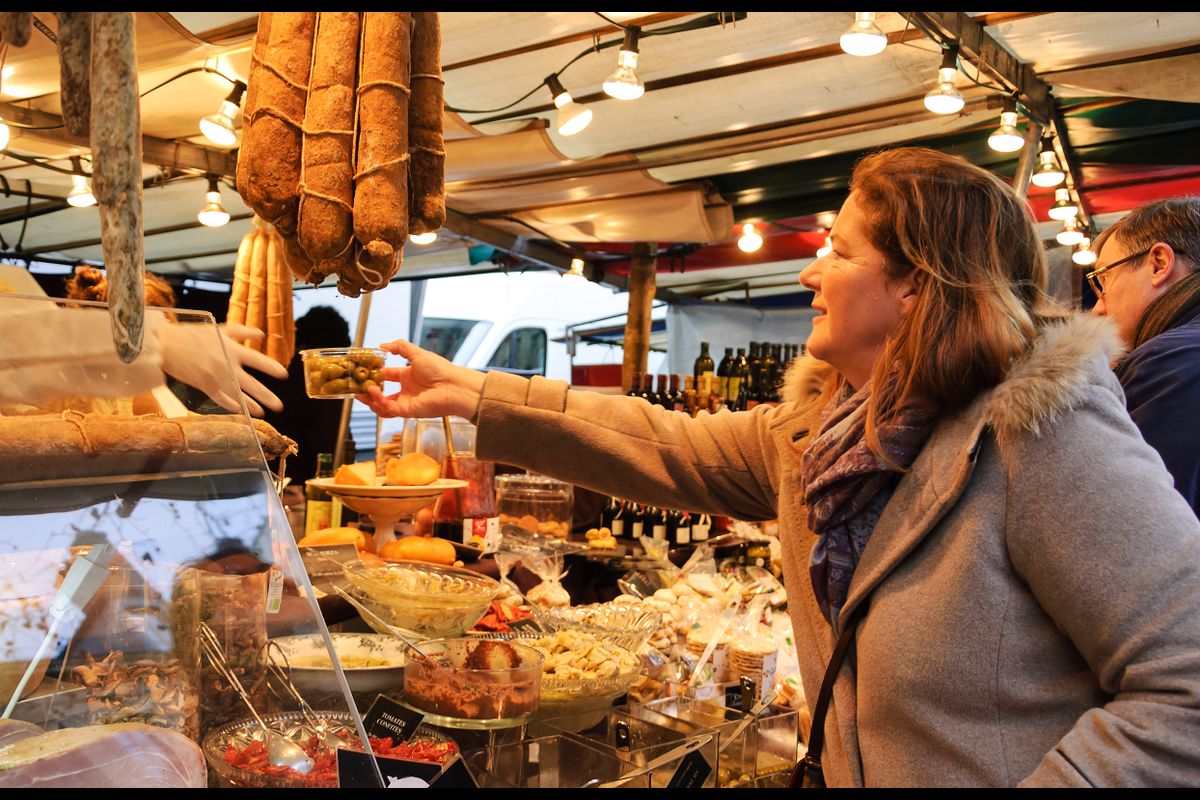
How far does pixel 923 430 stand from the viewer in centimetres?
147

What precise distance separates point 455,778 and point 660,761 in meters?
0.39

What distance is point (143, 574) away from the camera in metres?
1.05

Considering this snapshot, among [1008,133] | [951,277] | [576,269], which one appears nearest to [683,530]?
[1008,133]

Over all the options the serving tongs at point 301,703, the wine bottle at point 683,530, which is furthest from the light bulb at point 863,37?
the serving tongs at point 301,703

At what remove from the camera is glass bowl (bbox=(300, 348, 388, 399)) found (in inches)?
74.5

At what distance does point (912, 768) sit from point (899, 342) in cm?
64

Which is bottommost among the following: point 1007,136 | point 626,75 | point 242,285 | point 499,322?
point 242,285

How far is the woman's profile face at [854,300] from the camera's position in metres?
1.58

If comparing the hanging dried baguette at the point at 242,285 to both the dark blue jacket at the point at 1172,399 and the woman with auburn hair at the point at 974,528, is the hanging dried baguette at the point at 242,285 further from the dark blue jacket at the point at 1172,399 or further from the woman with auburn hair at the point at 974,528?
the dark blue jacket at the point at 1172,399

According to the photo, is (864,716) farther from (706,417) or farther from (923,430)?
(706,417)

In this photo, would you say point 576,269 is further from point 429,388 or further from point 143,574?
point 143,574

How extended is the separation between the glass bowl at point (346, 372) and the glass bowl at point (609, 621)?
71cm

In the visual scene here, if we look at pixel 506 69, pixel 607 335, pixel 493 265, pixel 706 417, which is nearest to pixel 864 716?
pixel 706 417

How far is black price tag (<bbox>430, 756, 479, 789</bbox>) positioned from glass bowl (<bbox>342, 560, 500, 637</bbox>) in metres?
0.54
